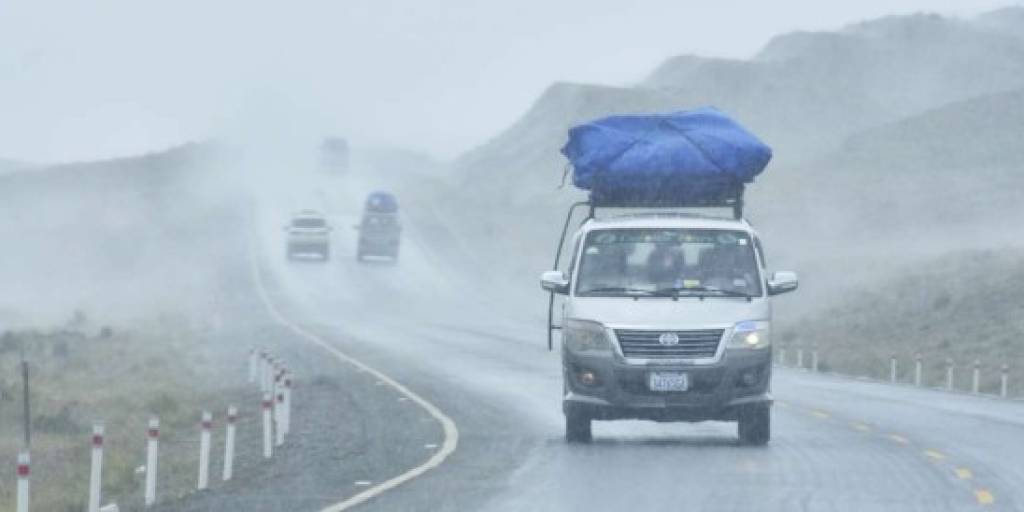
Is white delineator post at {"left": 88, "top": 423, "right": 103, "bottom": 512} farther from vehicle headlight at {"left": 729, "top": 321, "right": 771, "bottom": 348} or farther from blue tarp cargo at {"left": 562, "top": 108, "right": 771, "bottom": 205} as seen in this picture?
blue tarp cargo at {"left": 562, "top": 108, "right": 771, "bottom": 205}

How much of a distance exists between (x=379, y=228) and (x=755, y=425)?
2524 inches

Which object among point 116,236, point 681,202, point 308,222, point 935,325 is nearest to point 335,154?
point 116,236

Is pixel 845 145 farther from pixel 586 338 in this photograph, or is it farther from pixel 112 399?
pixel 586 338

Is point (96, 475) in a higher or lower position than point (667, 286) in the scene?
lower

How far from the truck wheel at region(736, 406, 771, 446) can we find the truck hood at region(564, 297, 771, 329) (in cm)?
94

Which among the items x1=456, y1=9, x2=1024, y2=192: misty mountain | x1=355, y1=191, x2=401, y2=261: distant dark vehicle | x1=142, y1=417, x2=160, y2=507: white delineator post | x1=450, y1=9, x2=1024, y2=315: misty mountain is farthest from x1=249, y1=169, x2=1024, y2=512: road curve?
x1=456, y1=9, x2=1024, y2=192: misty mountain

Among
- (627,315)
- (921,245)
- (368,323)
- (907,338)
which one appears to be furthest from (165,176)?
(627,315)

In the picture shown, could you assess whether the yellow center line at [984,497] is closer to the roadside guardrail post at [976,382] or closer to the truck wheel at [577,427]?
the truck wheel at [577,427]

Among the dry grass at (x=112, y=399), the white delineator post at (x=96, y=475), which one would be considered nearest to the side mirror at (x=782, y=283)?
the dry grass at (x=112, y=399)

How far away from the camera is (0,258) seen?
10856cm

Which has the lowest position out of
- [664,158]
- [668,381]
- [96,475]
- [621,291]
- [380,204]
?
[96,475]

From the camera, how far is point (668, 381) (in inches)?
865

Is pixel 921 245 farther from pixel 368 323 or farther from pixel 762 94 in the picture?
pixel 762 94

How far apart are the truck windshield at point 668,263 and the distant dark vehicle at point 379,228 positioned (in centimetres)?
6187
